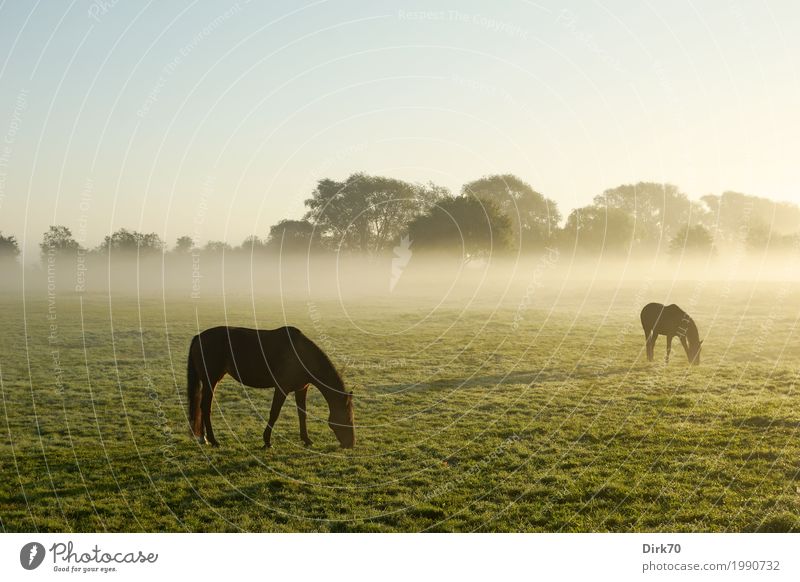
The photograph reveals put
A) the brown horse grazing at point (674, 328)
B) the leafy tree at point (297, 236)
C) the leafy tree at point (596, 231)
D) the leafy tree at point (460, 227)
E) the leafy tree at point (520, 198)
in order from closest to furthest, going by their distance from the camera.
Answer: the brown horse grazing at point (674, 328), the leafy tree at point (460, 227), the leafy tree at point (297, 236), the leafy tree at point (596, 231), the leafy tree at point (520, 198)

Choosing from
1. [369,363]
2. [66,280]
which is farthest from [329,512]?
[66,280]

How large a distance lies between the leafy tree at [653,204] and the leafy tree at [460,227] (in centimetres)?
5307

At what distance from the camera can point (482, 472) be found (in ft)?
35.5

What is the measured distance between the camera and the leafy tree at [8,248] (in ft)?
246

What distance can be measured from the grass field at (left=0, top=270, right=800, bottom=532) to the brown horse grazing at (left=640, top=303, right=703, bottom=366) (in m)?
0.75

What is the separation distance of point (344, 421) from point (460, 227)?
175ft

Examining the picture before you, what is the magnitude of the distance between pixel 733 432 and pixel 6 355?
26188mm

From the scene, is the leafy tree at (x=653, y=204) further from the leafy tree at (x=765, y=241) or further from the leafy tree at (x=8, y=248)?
the leafy tree at (x=8, y=248)

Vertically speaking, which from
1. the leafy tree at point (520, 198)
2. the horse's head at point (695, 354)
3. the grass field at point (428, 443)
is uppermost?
the leafy tree at point (520, 198)

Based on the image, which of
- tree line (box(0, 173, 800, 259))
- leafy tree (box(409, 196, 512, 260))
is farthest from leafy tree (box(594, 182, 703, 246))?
leafy tree (box(409, 196, 512, 260))

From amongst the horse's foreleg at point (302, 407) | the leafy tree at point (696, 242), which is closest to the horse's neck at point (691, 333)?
the horse's foreleg at point (302, 407)

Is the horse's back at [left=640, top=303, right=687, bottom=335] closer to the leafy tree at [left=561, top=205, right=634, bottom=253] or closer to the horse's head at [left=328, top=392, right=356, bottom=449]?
the horse's head at [left=328, top=392, right=356, bottom=449]

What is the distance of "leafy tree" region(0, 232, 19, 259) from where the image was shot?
75.1 metres

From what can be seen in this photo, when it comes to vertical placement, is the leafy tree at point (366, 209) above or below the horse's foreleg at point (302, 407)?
above
